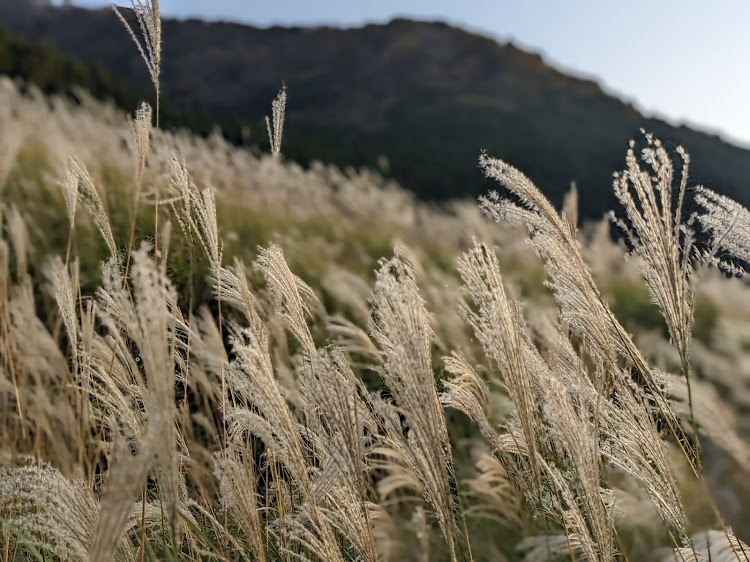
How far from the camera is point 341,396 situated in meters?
0.96

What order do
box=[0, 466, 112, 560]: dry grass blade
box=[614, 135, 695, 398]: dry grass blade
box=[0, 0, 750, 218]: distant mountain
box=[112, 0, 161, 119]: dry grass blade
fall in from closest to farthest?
1. box=[614, 135, 695, 398]: dry grass blade
2. box=[0, 466, 112, 560]: dry grass blade
3. box=[112, 0, 161, 119]: dry grass blade
4. box=[0, 0, 750, 218]: distant mountain

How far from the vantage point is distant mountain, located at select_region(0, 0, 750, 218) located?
27.4 metres

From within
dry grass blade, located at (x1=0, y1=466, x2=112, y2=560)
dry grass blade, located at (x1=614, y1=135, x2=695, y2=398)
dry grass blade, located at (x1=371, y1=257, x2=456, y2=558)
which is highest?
dry grass blade, located at (x1=614, y1=135, x2=695, y2=398)

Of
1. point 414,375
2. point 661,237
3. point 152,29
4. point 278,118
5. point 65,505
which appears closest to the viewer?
point 414,375

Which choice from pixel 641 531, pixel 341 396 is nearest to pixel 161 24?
pixel 341 396

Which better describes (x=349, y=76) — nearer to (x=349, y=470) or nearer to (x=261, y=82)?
(x=261, y=82)

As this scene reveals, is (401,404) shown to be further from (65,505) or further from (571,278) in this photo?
(65,505)

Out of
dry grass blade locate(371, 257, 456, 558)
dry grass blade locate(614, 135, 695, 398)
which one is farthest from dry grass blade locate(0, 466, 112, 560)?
dry grass blade locate(614, 135, 695, 398)

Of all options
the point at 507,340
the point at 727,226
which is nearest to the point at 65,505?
the point at 507,340

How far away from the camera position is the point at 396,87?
155 ft

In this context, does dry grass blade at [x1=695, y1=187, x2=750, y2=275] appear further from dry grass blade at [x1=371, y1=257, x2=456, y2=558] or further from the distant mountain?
the distant mountain

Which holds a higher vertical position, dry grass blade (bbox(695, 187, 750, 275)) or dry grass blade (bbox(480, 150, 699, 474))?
dry grass blade (bbox(695, 187, 750, 275))

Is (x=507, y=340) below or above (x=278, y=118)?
below

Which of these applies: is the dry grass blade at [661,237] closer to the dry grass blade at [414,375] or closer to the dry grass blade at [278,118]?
the dry grass blade at [414,375]
